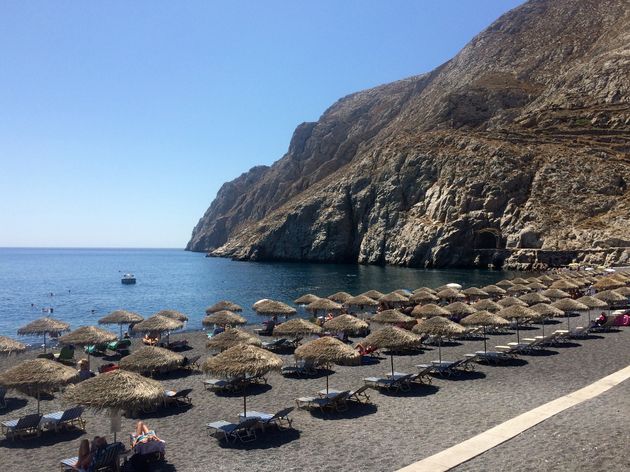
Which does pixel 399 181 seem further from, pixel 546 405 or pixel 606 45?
pixel 546 405

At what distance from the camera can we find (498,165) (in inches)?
3610

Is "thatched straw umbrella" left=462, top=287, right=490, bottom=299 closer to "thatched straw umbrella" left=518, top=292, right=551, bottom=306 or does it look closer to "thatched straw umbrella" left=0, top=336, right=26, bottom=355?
"thatched straw umbrella" left=518, top=292, right=551, bottom=306

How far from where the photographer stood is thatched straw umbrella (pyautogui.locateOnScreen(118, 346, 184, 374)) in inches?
626

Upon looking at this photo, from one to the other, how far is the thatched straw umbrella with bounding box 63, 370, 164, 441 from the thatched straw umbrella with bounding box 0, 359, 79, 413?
2.45 meters

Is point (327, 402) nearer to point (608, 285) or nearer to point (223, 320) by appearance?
point (223, 320)

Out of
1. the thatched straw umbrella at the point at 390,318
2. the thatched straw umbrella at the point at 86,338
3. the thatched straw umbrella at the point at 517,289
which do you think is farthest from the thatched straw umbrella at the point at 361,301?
the thatched straw umbrella at the point at 86,338

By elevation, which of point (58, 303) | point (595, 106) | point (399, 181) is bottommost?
point (58, 303)

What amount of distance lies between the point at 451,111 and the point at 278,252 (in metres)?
57.0

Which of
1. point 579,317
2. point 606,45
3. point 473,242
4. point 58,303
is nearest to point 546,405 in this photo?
point 579,317

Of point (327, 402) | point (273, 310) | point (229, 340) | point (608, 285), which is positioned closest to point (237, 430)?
point (327, 402)

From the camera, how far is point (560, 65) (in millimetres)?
130000

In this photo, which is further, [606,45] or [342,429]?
[606,45]

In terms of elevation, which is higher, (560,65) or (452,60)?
(452,60)

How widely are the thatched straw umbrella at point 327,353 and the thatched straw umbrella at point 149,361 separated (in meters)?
4.34
